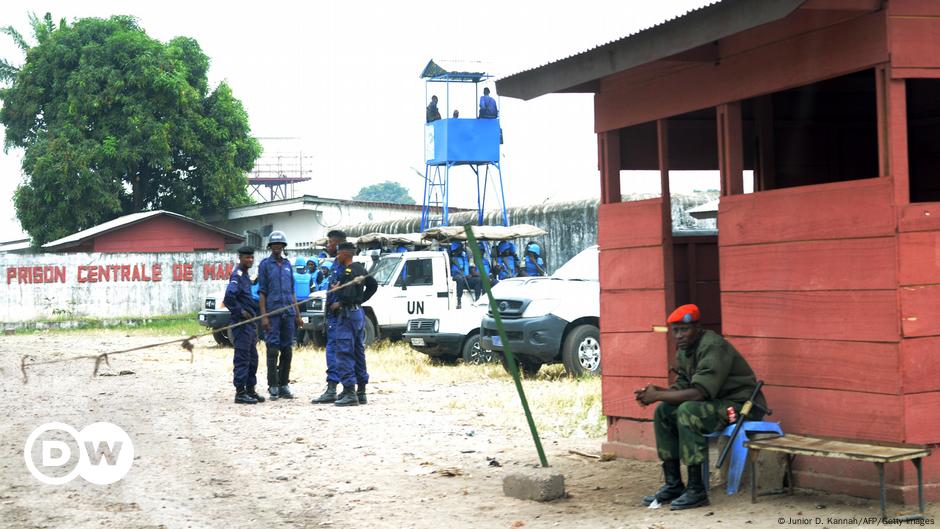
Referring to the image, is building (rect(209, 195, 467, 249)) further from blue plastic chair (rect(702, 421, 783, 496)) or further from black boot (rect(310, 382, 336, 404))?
blue plastic chair (rect(702, 421, 783, 496))

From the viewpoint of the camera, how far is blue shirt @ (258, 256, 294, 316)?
14.5m

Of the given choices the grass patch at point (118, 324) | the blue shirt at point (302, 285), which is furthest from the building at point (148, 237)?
the blue shirt at point (302, 285)

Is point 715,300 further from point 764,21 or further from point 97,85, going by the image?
point 97,85

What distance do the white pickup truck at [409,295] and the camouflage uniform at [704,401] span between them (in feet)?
47.3

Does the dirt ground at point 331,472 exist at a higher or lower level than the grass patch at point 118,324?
lower

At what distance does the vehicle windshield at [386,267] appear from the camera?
2225cm

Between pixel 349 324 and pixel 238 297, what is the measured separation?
1.50 metres

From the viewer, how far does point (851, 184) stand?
7172 mm

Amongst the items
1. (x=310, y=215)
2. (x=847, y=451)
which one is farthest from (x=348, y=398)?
(x=310, y=215)

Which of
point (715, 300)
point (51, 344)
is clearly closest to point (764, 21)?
point (715, 300)

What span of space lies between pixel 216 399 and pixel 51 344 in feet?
43.0

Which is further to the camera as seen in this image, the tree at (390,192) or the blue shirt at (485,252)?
the tree at (390,192)

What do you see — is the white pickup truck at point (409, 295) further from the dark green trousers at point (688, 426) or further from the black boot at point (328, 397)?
the dark green trousers at point (688, 426)

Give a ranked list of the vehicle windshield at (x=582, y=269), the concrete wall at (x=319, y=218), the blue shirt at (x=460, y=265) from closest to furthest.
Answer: the vehicle windshield at (x=582, y=269), the blue shirt at (x=460, y=265), the concrete wall at (x=319, y=218)
